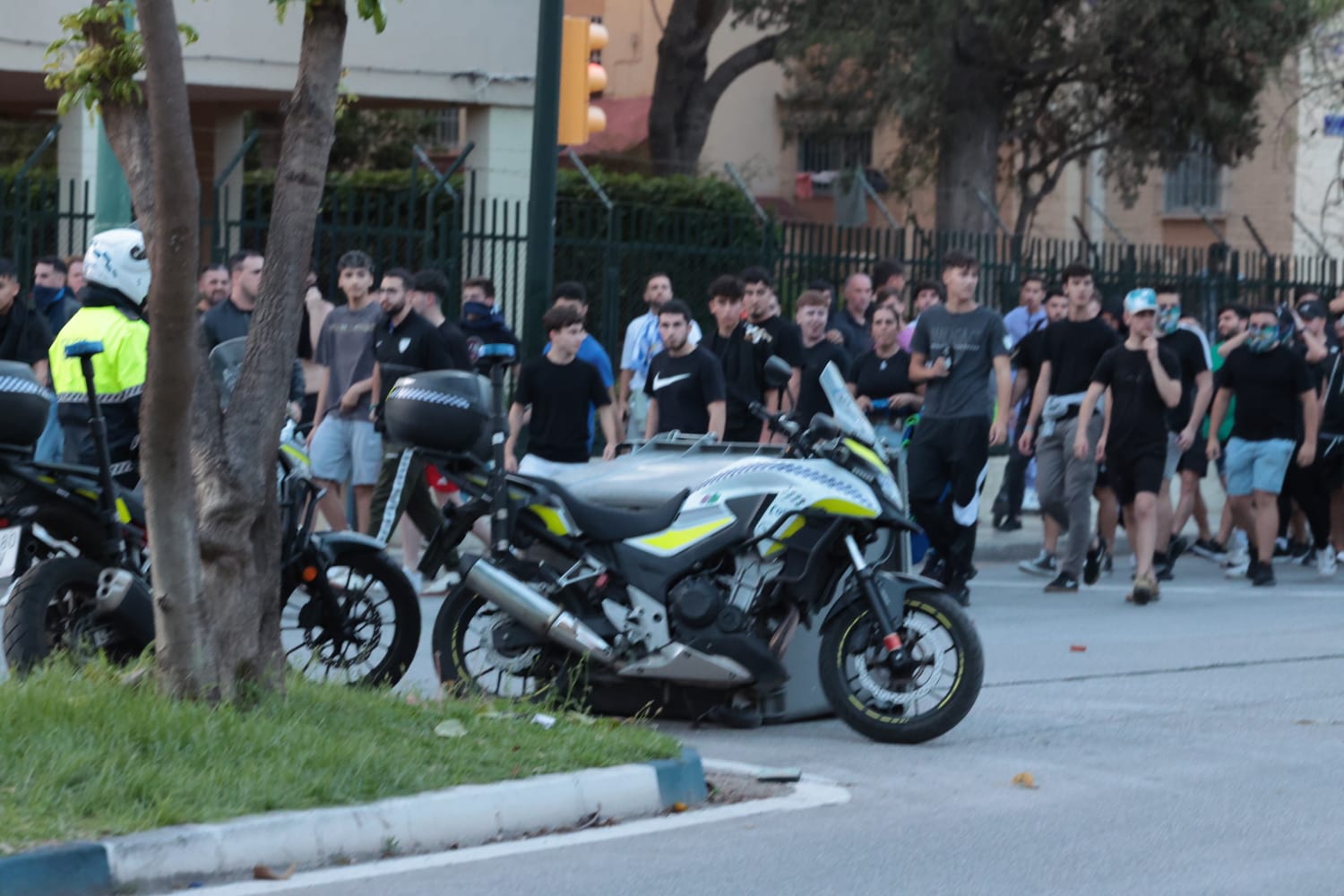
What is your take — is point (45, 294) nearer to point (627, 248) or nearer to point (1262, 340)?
point (627, 248)

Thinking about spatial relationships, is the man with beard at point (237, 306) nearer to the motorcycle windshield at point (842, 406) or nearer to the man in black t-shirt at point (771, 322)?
the man in black t-shirt at point (771, 322)

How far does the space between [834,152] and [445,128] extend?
22.8 ft

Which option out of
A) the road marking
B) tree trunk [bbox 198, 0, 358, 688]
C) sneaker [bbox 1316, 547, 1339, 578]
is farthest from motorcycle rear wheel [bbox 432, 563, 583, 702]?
sneaker [bbox 1316, 547, 1339, 578]

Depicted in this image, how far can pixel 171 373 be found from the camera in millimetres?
6590

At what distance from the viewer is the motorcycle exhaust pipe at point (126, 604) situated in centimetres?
761

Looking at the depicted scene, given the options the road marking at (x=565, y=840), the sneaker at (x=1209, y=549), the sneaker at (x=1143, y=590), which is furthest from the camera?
the sneaker at (x=1209, y=549)

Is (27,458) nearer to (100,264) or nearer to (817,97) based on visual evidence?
(100,264)

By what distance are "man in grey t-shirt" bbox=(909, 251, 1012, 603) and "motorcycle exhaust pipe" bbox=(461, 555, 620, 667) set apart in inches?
177

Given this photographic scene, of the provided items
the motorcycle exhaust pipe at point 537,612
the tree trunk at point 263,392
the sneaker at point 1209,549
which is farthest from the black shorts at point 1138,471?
the tree trunk at point 263,392

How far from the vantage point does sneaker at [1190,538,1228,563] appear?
16.3 meters

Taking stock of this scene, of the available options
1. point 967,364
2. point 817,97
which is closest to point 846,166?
point 817,97

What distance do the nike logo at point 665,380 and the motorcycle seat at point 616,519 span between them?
372 cm

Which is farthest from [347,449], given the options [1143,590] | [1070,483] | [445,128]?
[445,128]

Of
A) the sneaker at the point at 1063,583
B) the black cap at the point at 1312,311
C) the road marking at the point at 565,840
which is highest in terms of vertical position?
the black cap at the point at 1312,311
